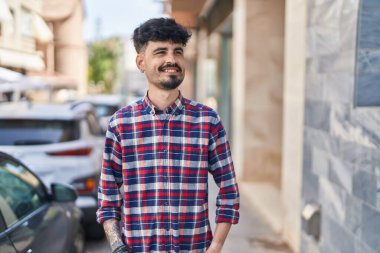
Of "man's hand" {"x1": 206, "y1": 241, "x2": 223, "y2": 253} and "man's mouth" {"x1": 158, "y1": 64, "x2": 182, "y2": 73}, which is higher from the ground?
"man's mouth" {"x1": 158, "y1": 64, "x2": 182, "y2": 73}

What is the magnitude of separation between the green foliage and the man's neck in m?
41.7

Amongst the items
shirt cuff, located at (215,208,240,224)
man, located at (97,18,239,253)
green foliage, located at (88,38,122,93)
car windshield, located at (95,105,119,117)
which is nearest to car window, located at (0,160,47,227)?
man, located at (97,18,239,253)

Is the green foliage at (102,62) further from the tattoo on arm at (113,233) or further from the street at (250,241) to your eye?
the tattoo on arm at (113,233)

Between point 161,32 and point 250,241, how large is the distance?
4551 mm

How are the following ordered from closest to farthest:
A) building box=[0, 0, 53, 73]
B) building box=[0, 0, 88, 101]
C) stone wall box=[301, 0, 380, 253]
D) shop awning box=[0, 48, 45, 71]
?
stone wall box=[301, 0, 380, 253]
building box=[0, 0, 53, 73]
building box=[0, 0, 88, 101]
shop awning box=[0, 48, 45, 71]

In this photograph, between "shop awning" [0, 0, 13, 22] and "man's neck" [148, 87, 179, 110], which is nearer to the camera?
"man's neck" [148, 87, 179, 110]

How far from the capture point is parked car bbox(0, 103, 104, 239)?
20.2ft

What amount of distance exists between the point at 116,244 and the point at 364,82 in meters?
2.43

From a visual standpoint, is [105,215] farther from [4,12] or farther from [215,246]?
[4,12]

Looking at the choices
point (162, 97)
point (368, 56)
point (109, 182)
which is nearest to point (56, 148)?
point (368, 56)

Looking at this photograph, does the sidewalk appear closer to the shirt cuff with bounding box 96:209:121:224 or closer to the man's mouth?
the shirt cuff with bounding box 96:209:121:224

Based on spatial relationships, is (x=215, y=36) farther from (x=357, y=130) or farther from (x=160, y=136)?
(x=160, y=136)

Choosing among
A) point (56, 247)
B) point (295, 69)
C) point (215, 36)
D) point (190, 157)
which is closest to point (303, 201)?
point (295, 69)

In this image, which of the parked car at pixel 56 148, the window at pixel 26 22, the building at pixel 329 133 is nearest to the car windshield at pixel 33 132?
the parked car at pixel 56 148
